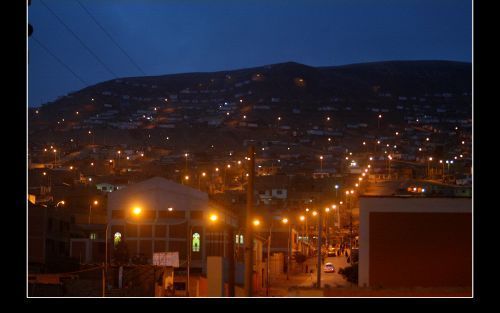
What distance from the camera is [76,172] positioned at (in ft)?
201

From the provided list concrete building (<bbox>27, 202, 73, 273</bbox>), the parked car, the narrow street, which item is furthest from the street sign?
the parked car

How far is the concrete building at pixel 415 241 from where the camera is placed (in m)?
18.5

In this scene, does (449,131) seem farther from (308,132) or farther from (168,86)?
(168,86)

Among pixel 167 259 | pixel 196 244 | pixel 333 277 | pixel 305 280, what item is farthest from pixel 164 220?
pixel 333 277

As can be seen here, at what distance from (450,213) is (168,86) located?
13354 centimetres

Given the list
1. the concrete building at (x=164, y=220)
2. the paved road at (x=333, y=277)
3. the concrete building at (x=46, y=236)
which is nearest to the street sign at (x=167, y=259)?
the concrete building at (x=46, y=236)

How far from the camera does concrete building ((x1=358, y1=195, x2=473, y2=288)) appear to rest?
18.5 meters

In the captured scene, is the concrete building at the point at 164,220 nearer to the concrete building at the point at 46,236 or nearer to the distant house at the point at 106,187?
the concrete building at the point at 46,236

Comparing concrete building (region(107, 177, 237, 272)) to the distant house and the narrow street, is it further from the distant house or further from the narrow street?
the distant house

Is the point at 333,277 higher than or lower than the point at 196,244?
lower

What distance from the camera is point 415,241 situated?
18.8 m

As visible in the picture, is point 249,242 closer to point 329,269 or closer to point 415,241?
point 415,241

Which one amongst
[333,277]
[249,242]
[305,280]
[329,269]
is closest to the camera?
[249,242]
